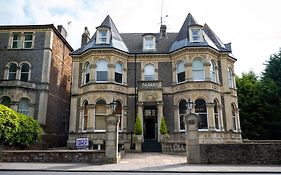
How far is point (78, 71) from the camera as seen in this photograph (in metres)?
24.1

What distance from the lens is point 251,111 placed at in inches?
1189

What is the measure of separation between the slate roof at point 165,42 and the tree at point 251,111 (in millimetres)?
8649

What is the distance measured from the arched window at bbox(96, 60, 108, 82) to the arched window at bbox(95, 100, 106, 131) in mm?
2327

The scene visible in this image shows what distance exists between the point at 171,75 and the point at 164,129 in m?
6.13

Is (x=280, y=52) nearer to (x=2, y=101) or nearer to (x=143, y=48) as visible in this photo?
(x=143, y=48)

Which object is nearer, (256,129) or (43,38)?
(43,38)

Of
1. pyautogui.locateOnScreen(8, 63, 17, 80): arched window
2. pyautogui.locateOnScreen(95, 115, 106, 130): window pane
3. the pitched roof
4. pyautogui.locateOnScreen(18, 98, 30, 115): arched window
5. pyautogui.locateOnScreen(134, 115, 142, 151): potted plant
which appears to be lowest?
pyautogui.locateOnScreen(134, 115, 142, 151): potted plant

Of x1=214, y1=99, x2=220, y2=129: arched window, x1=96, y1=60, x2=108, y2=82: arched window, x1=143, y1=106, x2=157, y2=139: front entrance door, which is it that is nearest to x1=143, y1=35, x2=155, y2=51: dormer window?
x1=96, y1=60, x2=108, y2=82: arched window

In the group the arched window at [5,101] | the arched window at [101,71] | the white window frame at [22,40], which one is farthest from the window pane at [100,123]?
the white window frame at [22,40]

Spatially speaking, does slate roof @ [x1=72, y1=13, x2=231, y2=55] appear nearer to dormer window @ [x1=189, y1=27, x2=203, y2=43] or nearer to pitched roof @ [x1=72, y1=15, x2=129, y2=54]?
pitched roof @ [x1=72, y1=15, x2=129, y2=54]

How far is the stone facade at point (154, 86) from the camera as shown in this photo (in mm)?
21625

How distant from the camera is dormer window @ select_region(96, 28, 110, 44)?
23516 millimetres

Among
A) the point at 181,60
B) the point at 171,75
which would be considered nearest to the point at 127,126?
the point at 171,75

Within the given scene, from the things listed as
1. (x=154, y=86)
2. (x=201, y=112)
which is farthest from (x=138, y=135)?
(x=201, y=112)
